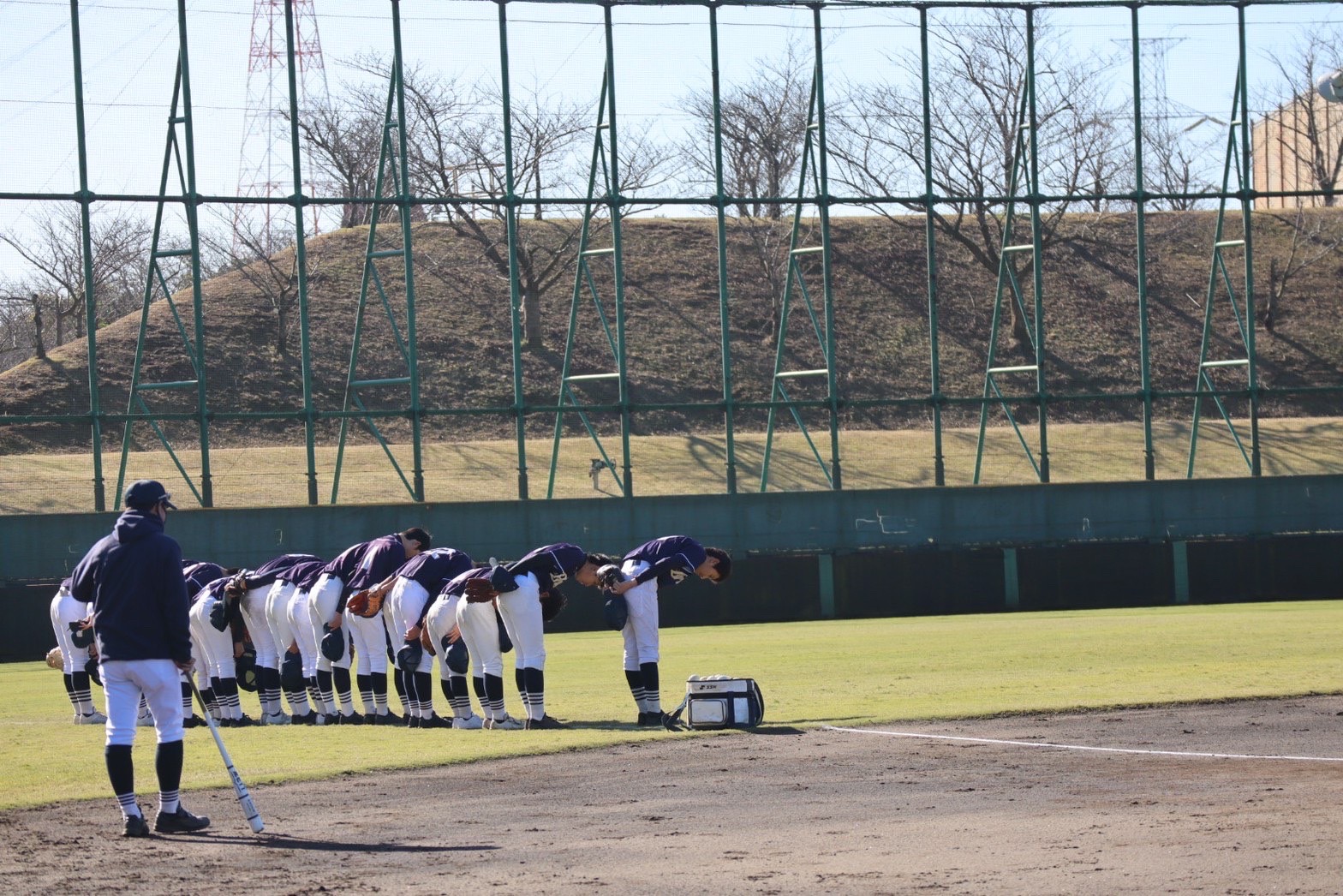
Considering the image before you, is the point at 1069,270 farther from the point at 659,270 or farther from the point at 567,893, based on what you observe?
the point at 567,893

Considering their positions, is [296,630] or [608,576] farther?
[296,630]

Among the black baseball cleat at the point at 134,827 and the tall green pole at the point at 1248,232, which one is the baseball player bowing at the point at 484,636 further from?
the tall green pole at the point at 1248,232

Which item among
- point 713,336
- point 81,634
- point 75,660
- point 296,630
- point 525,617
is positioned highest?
point 713,336

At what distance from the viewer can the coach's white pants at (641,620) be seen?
47.4 ft

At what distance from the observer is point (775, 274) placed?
55.6 metres

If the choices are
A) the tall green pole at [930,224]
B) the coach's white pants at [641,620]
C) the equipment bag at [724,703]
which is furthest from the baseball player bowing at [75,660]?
the tall green pole at [930,224]

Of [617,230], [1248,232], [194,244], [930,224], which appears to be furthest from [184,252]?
[1248,232]

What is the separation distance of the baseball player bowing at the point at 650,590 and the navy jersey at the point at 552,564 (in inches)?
16.1

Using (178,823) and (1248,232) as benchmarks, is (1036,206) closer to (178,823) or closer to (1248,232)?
(1248,232)

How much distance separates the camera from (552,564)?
14539 millimetres

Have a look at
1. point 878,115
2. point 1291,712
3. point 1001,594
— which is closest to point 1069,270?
point 878,115

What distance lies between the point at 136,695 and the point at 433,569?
17.8 feet

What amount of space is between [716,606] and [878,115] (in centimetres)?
2082

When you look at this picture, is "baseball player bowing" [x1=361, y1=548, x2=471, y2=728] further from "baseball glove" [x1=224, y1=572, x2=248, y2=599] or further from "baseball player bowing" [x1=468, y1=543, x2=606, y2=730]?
"baseball glove" [x1=224, y1=572, x2=248, y2=599]
